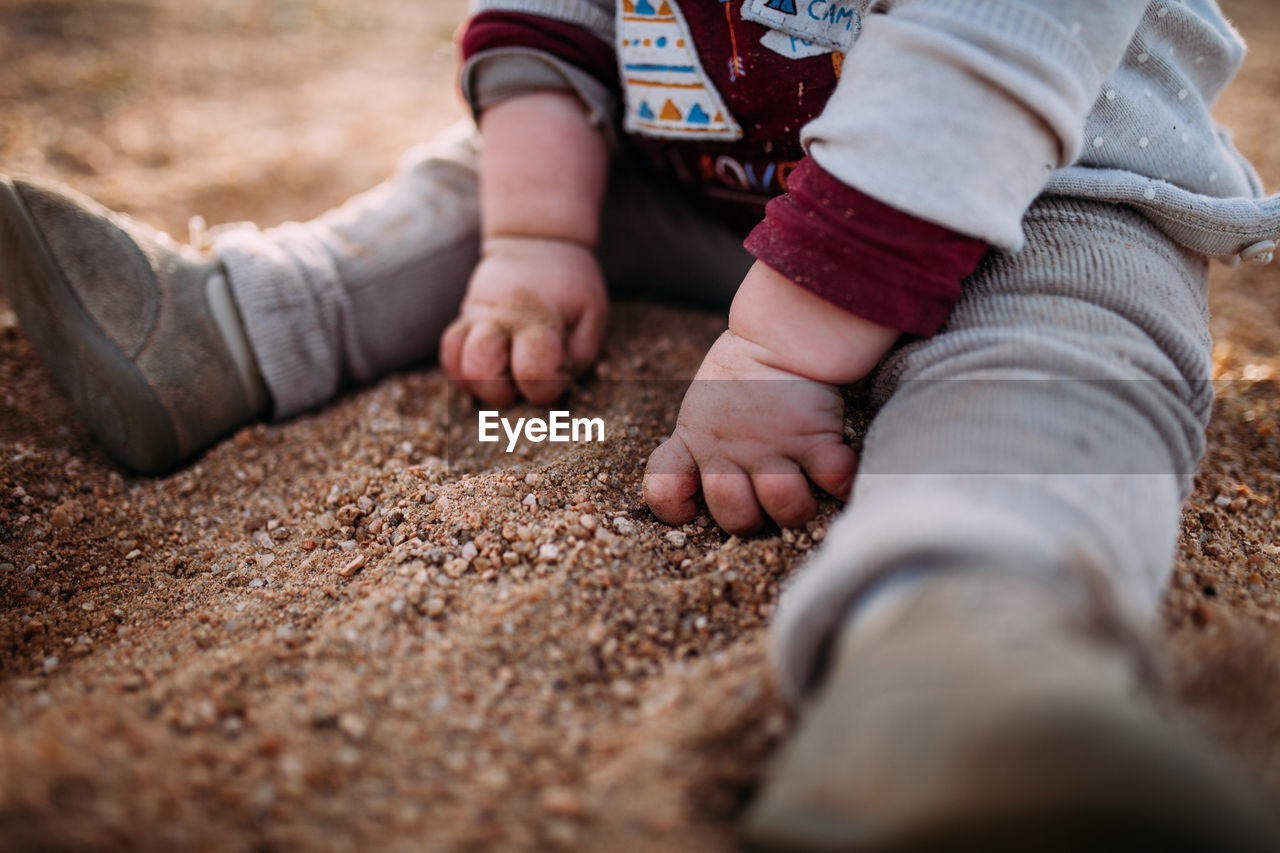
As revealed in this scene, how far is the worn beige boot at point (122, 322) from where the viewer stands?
3.22ft

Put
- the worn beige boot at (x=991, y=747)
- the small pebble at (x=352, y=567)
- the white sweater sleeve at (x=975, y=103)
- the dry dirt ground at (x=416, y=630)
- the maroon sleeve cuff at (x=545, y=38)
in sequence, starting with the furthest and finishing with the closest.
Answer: the maroon sleeve cuff at (x=545, y=38) → the small pebble at (x=352, y=567) → the white sweater sleeve at (x=975, y=103) → the dry dirt ground at (x=416, y=630) → the worn beige boot at (x=991, y=747)

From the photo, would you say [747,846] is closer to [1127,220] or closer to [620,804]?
[620,804]

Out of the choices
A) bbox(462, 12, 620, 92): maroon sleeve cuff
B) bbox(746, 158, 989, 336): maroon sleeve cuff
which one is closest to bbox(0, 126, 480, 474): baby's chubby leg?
bbox(462, 12, 620, 92): maroon sleeve cuff

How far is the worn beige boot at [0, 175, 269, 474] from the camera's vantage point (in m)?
0.98

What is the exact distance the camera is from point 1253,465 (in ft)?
3.48

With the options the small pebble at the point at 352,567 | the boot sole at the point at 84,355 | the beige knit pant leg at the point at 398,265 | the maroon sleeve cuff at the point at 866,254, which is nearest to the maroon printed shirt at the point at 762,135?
the maroon sleeve cuff at the point at 866,254

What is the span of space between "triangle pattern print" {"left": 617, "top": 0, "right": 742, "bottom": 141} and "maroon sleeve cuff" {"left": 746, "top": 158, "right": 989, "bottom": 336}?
27cm

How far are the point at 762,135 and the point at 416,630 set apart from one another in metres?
0.64

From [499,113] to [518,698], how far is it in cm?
80

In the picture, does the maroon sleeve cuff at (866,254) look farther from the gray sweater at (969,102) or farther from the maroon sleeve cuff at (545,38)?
the maroon sleeve cuff at (545,38)

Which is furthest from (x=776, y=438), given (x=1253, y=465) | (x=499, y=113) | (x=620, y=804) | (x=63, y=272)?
(x=63, y=272)

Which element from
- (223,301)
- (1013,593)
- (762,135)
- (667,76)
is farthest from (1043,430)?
(223,301)

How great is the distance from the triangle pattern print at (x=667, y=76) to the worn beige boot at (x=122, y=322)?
593 millimetres

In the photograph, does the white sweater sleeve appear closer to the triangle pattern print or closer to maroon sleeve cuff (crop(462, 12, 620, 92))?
the triangle pattern print
